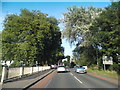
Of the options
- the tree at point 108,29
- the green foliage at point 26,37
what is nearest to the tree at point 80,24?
the tree at point 108,29

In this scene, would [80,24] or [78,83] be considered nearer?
[78,83]

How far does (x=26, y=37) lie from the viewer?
41.5m

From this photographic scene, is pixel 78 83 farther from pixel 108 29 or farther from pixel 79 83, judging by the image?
pixel 108 29

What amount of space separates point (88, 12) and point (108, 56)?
1234 cm

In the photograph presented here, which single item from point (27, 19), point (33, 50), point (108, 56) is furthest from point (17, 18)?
point (108, 56)

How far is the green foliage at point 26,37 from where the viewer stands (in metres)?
41.0

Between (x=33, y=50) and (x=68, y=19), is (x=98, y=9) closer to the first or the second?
(x=68, y=19)

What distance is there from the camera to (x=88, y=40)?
40.8 meters

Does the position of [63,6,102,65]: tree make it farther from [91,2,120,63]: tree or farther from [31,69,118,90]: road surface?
[31,69,118,90]: road surface

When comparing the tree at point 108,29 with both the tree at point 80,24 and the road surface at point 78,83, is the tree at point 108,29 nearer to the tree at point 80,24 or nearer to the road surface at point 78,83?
the tree at point 80,24

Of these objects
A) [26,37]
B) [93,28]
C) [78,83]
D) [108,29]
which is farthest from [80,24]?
[78,83]

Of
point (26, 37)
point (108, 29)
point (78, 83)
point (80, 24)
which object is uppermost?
point (80, 24)

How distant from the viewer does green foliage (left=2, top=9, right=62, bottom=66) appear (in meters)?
41.0

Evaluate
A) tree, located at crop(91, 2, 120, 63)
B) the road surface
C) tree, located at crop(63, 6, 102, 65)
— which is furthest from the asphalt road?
tree, located at crop(63, 6, 102, 65)
